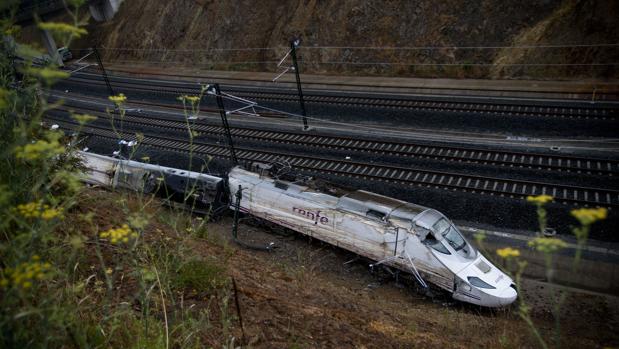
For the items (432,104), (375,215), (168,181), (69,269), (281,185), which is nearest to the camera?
(69,269)

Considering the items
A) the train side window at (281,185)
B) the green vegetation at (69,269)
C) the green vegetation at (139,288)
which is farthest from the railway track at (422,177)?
the green vegetation at (69,269)

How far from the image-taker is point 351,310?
11898 millimetres

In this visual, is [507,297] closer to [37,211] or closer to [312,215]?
[312,215]

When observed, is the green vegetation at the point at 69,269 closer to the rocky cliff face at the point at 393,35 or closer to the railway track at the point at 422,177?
the railway track at the point at 422,177

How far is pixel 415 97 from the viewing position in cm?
2791

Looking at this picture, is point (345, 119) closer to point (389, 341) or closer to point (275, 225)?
point (275, 225)

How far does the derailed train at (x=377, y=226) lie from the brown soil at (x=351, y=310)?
79 centimetres

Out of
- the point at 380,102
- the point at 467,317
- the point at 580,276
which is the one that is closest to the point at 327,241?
the point at 467,317

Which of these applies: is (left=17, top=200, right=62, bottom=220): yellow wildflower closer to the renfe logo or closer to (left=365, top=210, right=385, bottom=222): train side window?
(left=365, top=210, right=385, bottom=222): train side window

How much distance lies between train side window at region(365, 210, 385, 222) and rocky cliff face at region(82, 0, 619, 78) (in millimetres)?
17565

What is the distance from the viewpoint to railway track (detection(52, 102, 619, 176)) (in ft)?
63.4

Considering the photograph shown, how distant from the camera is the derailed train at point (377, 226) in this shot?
1411 centimetres

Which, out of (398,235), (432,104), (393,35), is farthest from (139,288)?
(393,35)

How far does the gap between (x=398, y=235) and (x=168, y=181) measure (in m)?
10.3
